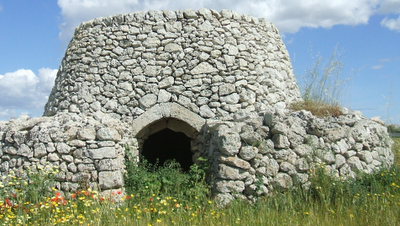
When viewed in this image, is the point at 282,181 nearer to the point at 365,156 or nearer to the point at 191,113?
the point at 365,156

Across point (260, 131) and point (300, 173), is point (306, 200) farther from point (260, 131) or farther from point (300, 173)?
point (260, 131)

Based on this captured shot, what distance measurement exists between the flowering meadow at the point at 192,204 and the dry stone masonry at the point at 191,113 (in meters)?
0.33

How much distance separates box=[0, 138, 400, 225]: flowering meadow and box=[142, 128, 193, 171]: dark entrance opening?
3747 mm

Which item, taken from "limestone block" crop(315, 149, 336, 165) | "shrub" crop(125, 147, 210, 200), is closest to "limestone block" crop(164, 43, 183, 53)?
"shrub" crop(125, 147, 210, 200)

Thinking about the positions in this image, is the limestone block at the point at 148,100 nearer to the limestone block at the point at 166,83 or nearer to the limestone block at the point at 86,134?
the limestone block at the point at 166,83

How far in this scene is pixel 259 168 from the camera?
703 centimetres

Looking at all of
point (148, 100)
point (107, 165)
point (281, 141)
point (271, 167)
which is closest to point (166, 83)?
point (148, 100)

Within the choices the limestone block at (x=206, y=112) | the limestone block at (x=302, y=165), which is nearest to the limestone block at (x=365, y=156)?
the limestone block at (x=302, y=165)

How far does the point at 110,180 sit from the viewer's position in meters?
6.92

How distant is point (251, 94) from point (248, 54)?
3.23 feet

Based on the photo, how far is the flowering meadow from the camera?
5.48 metres

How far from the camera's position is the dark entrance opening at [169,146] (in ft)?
37.7

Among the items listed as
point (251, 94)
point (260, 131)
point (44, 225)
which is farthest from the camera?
point (251, 94)

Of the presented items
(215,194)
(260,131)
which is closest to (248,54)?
(260,131)
